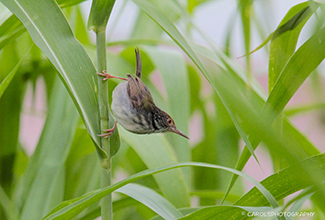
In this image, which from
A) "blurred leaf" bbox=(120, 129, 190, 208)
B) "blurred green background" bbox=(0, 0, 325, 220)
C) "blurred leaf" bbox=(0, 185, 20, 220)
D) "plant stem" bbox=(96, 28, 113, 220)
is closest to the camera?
"blurred green background" bbox=(0, 0, 325, 220)

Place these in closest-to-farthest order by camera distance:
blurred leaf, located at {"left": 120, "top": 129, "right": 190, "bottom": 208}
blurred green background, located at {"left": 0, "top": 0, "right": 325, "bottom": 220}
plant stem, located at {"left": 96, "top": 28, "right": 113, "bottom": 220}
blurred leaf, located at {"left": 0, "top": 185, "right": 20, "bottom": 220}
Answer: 1. blurred green background, located at {"left": 0, "top": 0, "right": 325, "bottom": 220}
2. plant stem, located at {"left": 96, "top": 28, "right": 113, "bottom": 220}
3. blurred leaf, located at {"left": 120, "top": 129, "right": 190, "bottom": 208}
4. blurred leaf, located at {"left": 0, "top": 185, "right": 20, "bottom": 220}

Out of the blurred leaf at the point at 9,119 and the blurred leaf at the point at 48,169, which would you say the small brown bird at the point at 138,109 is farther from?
the blurred leaf at the point at 9,119

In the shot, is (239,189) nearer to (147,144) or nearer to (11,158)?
(147,144)

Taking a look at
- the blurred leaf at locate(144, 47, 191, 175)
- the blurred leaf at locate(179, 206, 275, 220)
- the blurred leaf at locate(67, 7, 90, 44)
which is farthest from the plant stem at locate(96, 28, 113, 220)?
the blurred leaf at locate(67, 7, 90, 44)

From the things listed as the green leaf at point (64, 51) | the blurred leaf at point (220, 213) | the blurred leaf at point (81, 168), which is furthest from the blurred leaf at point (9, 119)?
the blurred leaf at point (220, 213)

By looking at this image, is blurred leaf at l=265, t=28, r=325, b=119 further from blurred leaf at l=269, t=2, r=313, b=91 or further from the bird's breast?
the bird's breast

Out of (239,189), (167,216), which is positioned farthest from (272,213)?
(239,189)

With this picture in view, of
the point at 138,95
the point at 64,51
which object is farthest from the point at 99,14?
the point at 138,95
